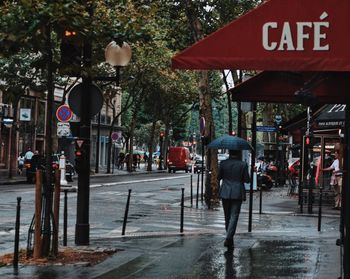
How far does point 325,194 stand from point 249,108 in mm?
4274

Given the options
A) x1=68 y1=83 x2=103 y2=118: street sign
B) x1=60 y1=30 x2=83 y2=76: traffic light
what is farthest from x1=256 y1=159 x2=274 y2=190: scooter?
x1=60 y1=30 x2=83 y2=76: traffic light

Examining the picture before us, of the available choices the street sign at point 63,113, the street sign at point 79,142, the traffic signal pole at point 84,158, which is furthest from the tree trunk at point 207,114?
the street sign at point 79,142

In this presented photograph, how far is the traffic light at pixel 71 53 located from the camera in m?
9.93

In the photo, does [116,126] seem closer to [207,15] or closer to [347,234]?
[207,15]

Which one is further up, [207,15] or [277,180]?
[207,15]

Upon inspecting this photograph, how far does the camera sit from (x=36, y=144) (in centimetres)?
5241

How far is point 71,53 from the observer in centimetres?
1073

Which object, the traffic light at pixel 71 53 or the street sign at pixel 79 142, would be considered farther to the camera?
the street sign at pixel 79 142

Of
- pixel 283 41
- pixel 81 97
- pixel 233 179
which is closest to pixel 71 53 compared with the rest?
pixel 81 97

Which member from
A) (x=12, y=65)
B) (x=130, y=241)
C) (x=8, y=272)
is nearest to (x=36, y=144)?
(x=12, y=65)

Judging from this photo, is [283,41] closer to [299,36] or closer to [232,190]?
[299,36]

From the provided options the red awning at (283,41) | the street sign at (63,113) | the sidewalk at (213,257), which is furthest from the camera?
the street sign at (63,113)

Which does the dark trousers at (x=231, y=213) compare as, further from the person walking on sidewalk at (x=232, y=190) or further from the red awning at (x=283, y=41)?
the red awning at (x=283, y=41)

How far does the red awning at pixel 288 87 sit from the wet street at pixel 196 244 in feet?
7.77
